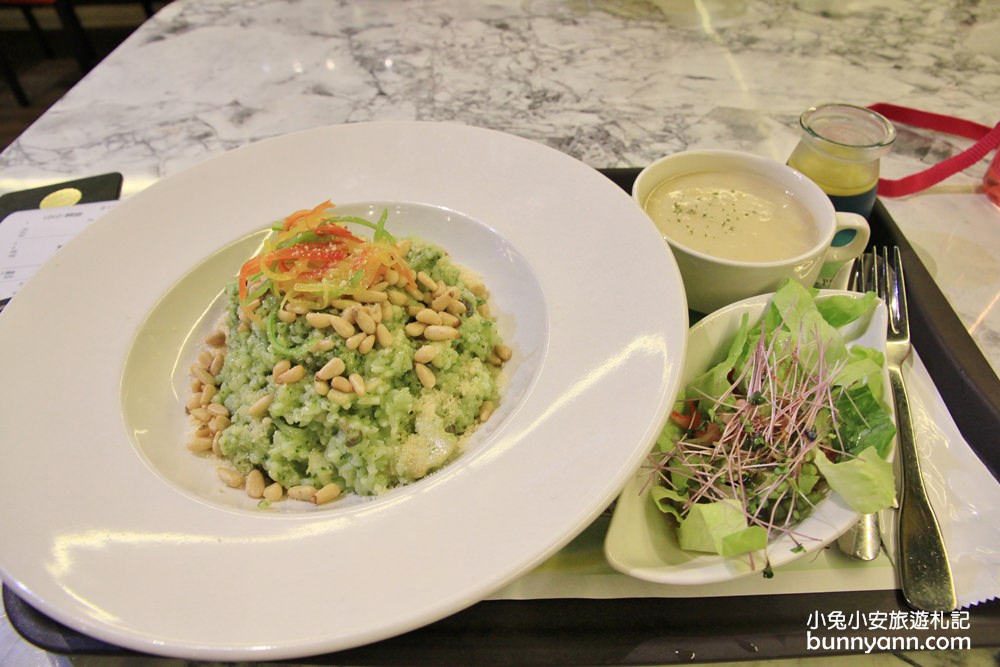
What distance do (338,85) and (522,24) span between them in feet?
4.11

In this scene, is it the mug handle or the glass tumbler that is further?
the glass tumbler

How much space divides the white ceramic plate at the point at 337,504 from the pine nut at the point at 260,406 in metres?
0.21

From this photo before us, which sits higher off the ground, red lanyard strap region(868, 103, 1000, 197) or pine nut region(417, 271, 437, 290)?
pine nut region(417, 271, 437, 290)

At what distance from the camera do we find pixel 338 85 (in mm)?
3357

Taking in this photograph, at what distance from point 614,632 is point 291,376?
95cm

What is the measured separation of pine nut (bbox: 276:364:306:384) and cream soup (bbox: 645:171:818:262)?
1161 millimetres

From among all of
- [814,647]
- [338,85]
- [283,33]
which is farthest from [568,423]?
[283,33]

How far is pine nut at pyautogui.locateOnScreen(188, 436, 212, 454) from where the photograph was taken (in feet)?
5.26

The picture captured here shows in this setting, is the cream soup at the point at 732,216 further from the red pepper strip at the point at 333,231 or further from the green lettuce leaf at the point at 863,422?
the red pepper strip at the point at 333,231

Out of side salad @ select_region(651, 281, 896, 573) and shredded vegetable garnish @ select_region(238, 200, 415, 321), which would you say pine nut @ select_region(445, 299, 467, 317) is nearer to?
shredded vegetable garnish @ select_region(238, 200, 415, 321)

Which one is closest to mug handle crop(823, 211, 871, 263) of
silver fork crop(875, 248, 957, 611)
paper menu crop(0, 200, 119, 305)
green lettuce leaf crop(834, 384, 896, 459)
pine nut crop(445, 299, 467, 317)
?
silver fork crop(875, 248, 957, 611)

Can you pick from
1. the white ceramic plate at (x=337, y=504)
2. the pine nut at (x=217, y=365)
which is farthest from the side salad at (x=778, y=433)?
the pine nut at (x=217, y=365)

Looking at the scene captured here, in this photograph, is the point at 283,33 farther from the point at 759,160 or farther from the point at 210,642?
the point at 210,642

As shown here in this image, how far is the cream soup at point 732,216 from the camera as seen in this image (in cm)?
189
